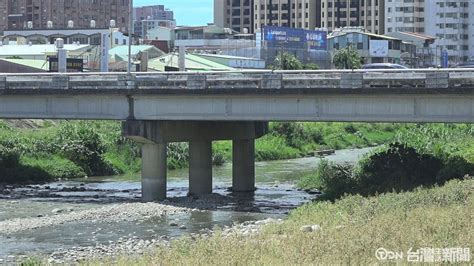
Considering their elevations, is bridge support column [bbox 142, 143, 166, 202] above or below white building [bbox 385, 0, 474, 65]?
below

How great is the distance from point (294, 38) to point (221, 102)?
10415cm

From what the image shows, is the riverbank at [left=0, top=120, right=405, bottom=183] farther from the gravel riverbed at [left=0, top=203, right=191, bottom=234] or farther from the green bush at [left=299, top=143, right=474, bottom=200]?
the green bush at [left=299, top=143, right=474, bottom=200]

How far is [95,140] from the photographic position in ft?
233

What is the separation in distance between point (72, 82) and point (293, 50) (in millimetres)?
100166

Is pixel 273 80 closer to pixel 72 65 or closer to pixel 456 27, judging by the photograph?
pixel 72 65

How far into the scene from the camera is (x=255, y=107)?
4775 centimetres

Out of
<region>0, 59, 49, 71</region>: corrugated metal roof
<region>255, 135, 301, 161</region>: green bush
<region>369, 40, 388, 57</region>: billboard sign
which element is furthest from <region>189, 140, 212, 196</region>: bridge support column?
<region>369, 40, 388, 57</region>: billboard sign

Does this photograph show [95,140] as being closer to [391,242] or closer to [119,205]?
[119,205]

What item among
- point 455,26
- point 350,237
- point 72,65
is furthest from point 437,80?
point 455,26

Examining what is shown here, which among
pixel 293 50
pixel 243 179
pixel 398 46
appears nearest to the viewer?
pixel 243 179

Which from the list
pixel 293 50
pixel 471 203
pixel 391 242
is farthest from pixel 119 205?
pixel 293 50

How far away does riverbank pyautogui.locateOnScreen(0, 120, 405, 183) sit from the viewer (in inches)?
2539

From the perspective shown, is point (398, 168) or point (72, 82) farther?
point (72, 82)

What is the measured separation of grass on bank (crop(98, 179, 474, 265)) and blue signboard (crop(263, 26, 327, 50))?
110 metres
